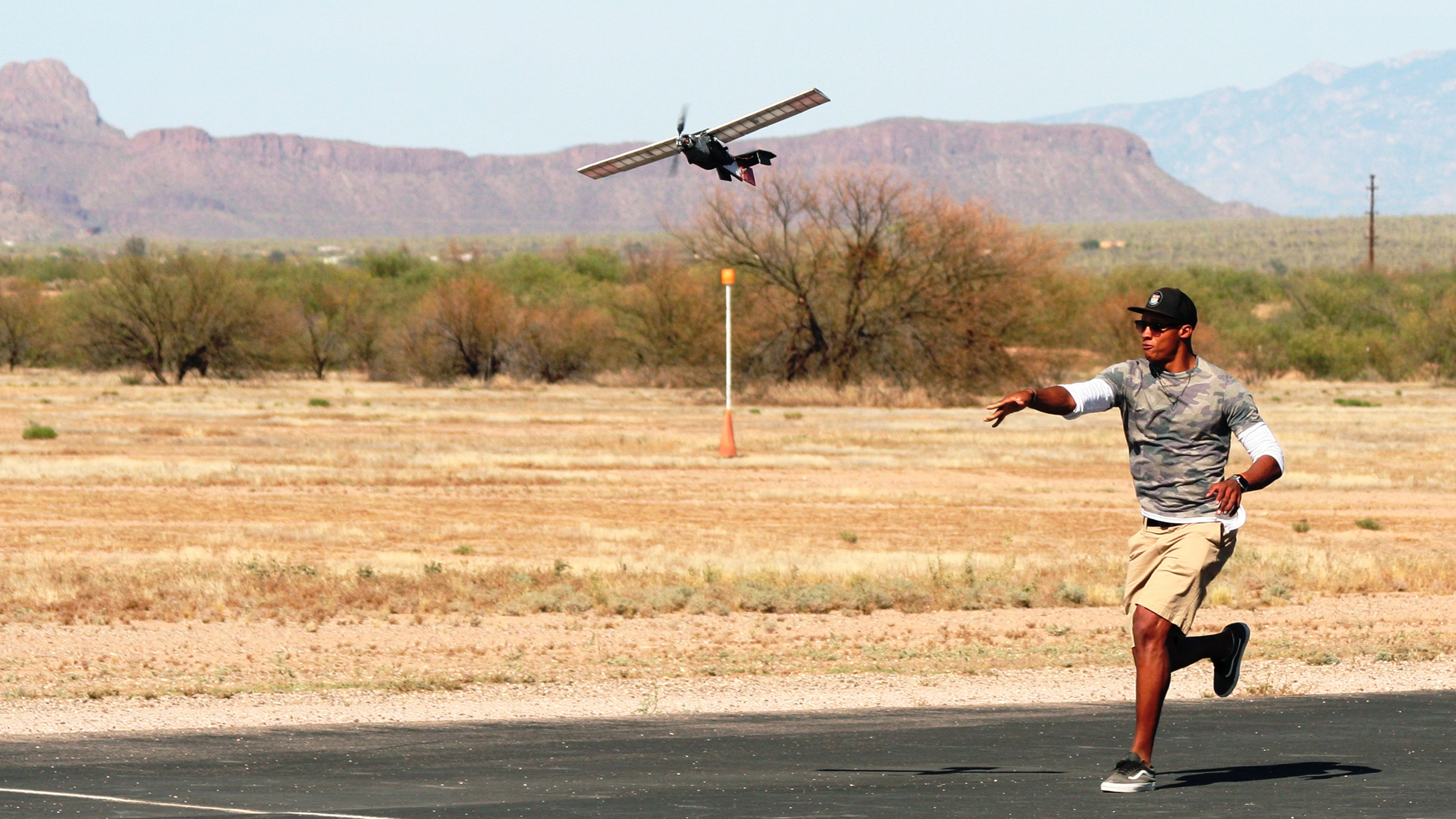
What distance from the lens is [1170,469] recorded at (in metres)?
7.25

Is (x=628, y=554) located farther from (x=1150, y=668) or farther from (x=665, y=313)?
(x=665, y=313)

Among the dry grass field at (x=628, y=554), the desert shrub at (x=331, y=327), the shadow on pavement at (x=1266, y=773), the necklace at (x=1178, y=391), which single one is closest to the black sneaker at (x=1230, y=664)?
the shadow on pavement at (x=1266, y=773)

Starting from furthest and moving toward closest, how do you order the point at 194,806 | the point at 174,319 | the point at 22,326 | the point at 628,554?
the point at 22,326 < the point at 174,319 < the point at 628,554 < the point at 194,806

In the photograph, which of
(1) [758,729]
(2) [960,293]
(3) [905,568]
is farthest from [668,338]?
(1) [758,729]

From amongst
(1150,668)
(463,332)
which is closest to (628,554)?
(1150,668)

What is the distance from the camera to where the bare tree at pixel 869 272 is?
5388 cm

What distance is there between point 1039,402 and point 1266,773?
2.33 meters

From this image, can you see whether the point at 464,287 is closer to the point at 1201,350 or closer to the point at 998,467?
the point at 1201,350

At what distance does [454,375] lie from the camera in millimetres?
71062

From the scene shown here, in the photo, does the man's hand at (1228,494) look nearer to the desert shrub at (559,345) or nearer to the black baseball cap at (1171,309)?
the black baseball cap at (1171,309)

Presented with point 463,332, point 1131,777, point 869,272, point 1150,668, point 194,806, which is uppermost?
point 869,272

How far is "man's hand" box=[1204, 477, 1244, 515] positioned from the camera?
698 cm

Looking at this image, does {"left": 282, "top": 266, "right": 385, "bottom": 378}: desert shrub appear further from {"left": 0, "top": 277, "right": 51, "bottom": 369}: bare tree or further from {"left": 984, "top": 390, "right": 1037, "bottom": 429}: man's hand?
Answer: {"left": 984, "top": 390, "right": 1037, "bottom": 429}: man's hand

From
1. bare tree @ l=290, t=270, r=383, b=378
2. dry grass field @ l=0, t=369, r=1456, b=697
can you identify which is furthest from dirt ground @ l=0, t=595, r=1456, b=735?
bare tree @ l=290, t=270, r=383, b=378
